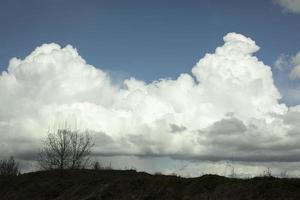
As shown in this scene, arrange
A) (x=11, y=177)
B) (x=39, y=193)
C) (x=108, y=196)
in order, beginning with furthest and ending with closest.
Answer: (x=11, y=177)
(x=39, y=193)
(x=108, y=196)

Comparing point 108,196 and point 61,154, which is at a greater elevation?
point 61,154

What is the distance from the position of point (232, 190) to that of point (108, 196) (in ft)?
30.4

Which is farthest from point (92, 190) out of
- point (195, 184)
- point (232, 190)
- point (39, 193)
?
point (232, 190)

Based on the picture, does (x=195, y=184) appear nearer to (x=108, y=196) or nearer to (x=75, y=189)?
(x=108, y=196)

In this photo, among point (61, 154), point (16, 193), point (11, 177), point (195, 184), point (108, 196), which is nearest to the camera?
point (195, 184)

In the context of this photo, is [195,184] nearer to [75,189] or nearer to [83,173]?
[75,189]

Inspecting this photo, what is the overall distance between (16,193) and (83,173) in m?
5.37

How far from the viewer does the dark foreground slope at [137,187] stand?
846 inches

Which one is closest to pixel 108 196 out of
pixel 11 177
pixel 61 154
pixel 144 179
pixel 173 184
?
pixel 144 179

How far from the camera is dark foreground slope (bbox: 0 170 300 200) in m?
21.5

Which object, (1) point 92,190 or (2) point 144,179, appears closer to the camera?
(2) point 144,179

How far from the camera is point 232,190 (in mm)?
22594

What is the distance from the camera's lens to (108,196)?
29.3 metres

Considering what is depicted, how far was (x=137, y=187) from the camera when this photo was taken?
94.2 ft
